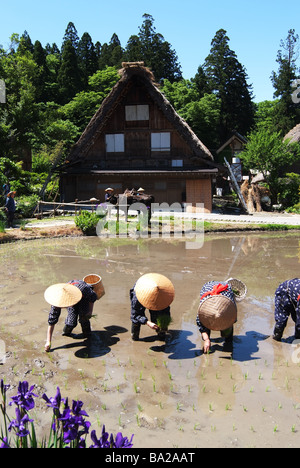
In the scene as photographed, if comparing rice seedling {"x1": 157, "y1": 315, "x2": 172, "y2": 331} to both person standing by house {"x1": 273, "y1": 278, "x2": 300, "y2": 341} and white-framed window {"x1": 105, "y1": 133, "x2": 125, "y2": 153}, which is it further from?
white-framed window {"x1": 105, "y1": 133, "x2": 125, "y2": 153}

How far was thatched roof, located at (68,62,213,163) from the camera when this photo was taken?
25.2 m

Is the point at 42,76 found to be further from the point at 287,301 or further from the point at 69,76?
the point at 287,301

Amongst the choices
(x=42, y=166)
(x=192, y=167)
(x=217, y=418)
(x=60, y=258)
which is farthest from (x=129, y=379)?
(x=42, y=166)

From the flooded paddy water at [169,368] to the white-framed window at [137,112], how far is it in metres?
18.3

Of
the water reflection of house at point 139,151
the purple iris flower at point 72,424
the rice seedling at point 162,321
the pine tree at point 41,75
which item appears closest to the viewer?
the purple iris flower at point 72,424

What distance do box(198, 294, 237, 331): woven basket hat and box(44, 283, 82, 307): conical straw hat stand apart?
67.8 inches

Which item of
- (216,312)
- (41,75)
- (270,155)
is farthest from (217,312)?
(41,75)

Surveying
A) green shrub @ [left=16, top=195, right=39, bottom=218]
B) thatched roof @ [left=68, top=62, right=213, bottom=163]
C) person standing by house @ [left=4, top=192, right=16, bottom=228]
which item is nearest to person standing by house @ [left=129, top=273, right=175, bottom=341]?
person standing by house @ [left=4, top=192, right=16, bottom=228]

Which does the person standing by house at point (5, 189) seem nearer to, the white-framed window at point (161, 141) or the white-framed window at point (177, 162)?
the white-framed window at point (161, 141)

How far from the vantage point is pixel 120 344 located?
6117mm

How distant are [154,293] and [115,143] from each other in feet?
73.8

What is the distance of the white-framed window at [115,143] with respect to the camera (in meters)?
26.8

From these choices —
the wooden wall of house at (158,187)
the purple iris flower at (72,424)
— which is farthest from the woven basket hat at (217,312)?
the wooden wall of house at (158,187)

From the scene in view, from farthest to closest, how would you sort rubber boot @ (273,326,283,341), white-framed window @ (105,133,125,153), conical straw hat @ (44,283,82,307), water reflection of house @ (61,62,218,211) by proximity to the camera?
white-framed window @ (105,133,125,153) → water reflection of house @ (61,62,218,211) → rubber boot @ (273,326,283,341) → conical straw hat @ (44,283,82,307)
